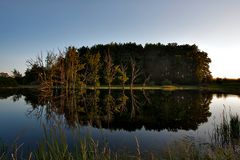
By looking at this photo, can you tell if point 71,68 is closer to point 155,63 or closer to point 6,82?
point 6,82

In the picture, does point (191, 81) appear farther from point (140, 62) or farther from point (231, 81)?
point (140, 62)

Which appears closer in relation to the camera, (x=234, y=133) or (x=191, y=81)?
(x=234, y=133)

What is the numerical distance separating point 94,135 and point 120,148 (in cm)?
287

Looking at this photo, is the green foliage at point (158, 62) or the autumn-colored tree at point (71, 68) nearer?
the autumn-colored tree at point (71, 68)

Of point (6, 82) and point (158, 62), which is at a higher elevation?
point (158, 62)

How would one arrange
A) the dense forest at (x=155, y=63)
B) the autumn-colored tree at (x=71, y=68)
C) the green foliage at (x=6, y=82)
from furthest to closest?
1. the dense forest at (x=155, y=63)
2. the green foliage at (x=6, y=82)
3. the autumn-colored tree at (x=71, y=68)

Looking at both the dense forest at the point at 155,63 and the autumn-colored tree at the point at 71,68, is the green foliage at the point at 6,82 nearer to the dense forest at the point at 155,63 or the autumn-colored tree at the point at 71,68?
the dense forest at the point at 155,63

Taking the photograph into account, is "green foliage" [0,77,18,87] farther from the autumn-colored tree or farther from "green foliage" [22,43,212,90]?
the autumn-colored tree

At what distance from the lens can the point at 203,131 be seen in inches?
565

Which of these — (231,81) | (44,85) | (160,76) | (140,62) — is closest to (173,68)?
(160,76)

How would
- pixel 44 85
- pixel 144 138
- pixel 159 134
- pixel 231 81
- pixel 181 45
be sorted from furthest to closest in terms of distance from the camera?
1. pixel 181 45
2. pixel 231 81
3. pixel 44 85
4. pixel 159 134
5. pixel 144 138

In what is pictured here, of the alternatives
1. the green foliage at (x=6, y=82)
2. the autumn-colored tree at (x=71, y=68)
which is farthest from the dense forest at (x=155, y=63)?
the autumn-colored tree at (x=71, y=68)

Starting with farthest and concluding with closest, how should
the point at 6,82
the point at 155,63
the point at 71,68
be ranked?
the point at 155,63, the point at 6,82, the point at 71,68

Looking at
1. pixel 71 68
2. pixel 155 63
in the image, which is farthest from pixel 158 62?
pixel 71 68
